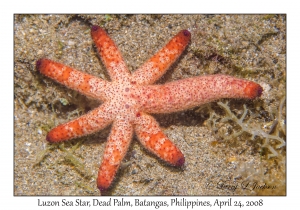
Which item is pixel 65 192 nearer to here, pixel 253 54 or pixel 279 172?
pixel 279 172

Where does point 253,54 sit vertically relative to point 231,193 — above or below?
above

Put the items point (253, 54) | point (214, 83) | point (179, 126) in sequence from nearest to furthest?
point (214, 83)
point (253, 54)
point (179, 126)

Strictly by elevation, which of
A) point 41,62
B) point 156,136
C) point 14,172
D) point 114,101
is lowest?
point 14,172

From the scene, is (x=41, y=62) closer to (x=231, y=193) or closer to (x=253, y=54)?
(x=253, y=54)

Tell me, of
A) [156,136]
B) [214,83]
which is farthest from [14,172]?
[214,83]

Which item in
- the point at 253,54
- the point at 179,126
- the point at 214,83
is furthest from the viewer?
the point at 179,126
